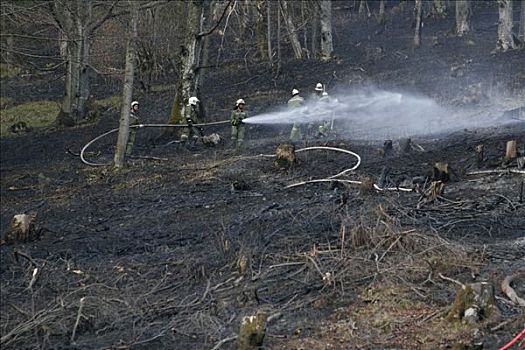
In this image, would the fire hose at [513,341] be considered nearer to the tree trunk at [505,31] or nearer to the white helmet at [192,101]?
the white helmet at [192,101]

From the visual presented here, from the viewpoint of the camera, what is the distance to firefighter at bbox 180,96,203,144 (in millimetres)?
19922

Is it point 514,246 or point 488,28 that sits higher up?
point 488,28

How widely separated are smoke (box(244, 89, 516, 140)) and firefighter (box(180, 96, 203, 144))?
1.37 m

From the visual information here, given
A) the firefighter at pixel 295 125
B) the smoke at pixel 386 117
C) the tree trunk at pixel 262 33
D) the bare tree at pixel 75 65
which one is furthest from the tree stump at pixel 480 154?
the tree trunk at pixel 262 33

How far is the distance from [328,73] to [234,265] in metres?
20.5

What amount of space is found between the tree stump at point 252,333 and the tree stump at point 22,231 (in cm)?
567

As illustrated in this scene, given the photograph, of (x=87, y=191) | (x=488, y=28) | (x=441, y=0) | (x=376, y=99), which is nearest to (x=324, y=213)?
(x=87, y=191)

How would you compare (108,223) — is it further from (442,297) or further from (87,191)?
(442,297)

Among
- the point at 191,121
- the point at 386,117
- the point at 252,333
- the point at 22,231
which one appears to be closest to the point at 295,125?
the point at 191,121

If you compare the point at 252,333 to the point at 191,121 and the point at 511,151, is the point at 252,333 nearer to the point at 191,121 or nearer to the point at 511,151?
the point at 511,151

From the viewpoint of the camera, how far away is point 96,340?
801cm

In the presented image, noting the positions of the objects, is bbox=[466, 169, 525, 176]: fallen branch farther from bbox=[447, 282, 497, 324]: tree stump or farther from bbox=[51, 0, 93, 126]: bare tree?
bbox=[51, 0, 93, 126]: bare tree

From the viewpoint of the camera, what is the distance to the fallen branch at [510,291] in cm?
793

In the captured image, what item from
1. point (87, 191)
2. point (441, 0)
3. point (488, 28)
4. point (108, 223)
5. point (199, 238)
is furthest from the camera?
point (441, 0)
